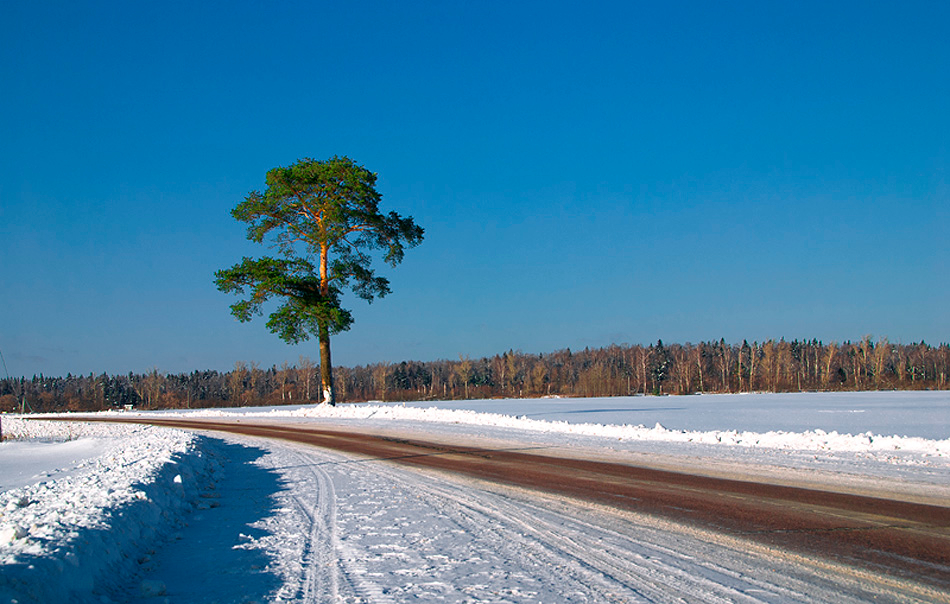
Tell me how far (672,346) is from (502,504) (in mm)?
183329

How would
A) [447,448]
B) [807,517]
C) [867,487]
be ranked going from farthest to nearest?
[447,448], [867,487], [807,517]

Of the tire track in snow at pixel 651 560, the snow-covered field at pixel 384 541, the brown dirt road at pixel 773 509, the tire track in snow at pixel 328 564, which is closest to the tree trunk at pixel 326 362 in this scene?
the snow-covered field at pixel 384 541

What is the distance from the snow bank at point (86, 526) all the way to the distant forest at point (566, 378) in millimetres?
83057

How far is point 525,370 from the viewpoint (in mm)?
153250

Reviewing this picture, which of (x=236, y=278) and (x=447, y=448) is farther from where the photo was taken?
(x=236, y=278)

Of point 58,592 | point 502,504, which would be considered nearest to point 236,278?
point 502,504

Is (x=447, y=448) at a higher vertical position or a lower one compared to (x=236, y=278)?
lower

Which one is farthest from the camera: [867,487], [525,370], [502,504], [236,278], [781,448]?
[525,370]

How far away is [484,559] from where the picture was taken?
481cm

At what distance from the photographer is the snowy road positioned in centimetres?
396

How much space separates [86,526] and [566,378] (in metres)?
138

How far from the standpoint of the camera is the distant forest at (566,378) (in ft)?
337

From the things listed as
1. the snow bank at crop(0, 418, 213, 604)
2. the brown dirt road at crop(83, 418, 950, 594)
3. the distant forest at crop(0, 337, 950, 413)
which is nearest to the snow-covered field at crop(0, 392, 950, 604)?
the snow bank at crop(0, 418, 213, 604)

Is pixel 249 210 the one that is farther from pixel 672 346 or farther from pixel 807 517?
pixel 672 346
